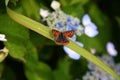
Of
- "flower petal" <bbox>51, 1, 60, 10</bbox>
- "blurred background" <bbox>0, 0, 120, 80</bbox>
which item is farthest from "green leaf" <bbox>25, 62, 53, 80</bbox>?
"flower petal" <bbox>51, 1, 60, 10</bbox>

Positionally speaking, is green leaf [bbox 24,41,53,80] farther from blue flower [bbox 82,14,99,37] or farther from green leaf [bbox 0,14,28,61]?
blue flower [bbox 82,14,99,37]

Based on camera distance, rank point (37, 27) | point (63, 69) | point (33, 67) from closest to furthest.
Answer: point (37, 27) < point (33, 67) < point (63, 69)

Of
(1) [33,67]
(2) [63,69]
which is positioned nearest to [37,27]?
(1) [33,67]

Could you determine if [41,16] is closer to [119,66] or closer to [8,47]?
[8,47]

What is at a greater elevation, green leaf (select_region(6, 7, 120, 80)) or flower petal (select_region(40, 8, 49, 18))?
green leaf (select_region(6, 7, 120, 80))

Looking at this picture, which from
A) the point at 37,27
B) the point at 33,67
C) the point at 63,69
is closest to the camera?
the point at 37,27

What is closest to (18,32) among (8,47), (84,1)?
(8,47)

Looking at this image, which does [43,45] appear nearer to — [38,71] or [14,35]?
[38,71]

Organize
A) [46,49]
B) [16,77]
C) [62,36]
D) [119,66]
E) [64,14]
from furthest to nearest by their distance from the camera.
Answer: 1. [119,66]
2. [46,49]
3. [16,77]
4. [64,14]
5. [62,36]

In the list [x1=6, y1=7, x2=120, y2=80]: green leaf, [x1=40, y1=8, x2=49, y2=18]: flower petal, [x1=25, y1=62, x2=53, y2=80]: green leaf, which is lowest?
[x1=25, y1=62, x2=53, y2=80]: green leaf
